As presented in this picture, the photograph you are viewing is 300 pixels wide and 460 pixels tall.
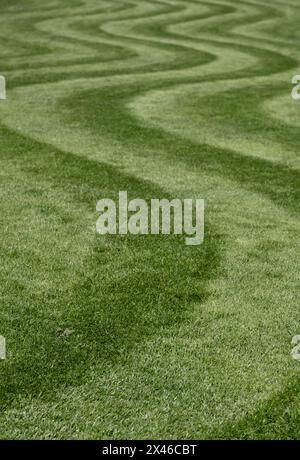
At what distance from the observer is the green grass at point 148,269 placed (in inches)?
285

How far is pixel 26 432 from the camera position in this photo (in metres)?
6.75

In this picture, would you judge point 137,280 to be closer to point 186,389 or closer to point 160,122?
point 186,389

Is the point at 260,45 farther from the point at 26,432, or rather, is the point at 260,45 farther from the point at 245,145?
the point at 26,432

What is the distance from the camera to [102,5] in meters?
54.9

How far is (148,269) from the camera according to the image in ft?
34.1

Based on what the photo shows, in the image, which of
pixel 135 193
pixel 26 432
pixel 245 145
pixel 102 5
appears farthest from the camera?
pixel 102 5

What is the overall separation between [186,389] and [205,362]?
2.02 ft

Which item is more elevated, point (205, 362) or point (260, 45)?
point (205, 362)

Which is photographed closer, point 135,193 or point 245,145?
point 135,193

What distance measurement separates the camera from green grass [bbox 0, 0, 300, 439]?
725 centimetres

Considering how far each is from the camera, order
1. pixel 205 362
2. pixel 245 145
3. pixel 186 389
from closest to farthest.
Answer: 1. pixel 186 389
2. pixel 205 362
3. pixel 245 145

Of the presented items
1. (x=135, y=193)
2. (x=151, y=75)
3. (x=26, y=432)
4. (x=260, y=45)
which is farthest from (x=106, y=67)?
(x=26, y=432)

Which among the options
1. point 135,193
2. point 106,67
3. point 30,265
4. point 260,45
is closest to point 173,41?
point 260,45

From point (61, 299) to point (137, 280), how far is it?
1267 mm
